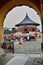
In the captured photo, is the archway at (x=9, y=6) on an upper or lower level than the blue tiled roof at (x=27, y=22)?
upper

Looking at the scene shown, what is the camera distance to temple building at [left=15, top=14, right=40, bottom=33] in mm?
20878

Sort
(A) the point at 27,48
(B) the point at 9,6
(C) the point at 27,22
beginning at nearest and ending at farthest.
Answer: (B) the point at 9,6, (A) the point at 27,48, (C) the point at 27,22

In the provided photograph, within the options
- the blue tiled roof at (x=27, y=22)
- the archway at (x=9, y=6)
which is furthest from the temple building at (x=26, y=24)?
the archway at (x=9, y=6)

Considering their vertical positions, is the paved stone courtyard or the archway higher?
the archway

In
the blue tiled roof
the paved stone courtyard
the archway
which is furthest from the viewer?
the blue tiled roof

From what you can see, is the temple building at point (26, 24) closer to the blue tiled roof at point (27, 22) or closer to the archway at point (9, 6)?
the blue tiled roof at point (27, 22)

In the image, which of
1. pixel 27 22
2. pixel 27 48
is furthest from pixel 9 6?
pixel 27 22

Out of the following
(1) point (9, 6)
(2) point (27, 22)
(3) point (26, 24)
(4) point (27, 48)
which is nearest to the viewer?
(1) point (9, 6)

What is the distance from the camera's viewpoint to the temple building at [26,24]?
68.5ft

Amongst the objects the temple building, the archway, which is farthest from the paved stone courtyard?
the temple building

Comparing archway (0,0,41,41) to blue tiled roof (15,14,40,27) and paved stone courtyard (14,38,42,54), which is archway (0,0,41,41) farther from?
blue tiled roof (15,14,40,27)

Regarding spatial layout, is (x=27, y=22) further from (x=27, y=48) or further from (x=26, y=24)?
(x=27, y=48)

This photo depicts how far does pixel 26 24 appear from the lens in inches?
854

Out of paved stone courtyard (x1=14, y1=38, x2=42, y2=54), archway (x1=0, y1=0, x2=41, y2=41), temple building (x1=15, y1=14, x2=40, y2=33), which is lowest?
paved stone courtyard (x1=14, y1=38, x2=42, y2=54)
